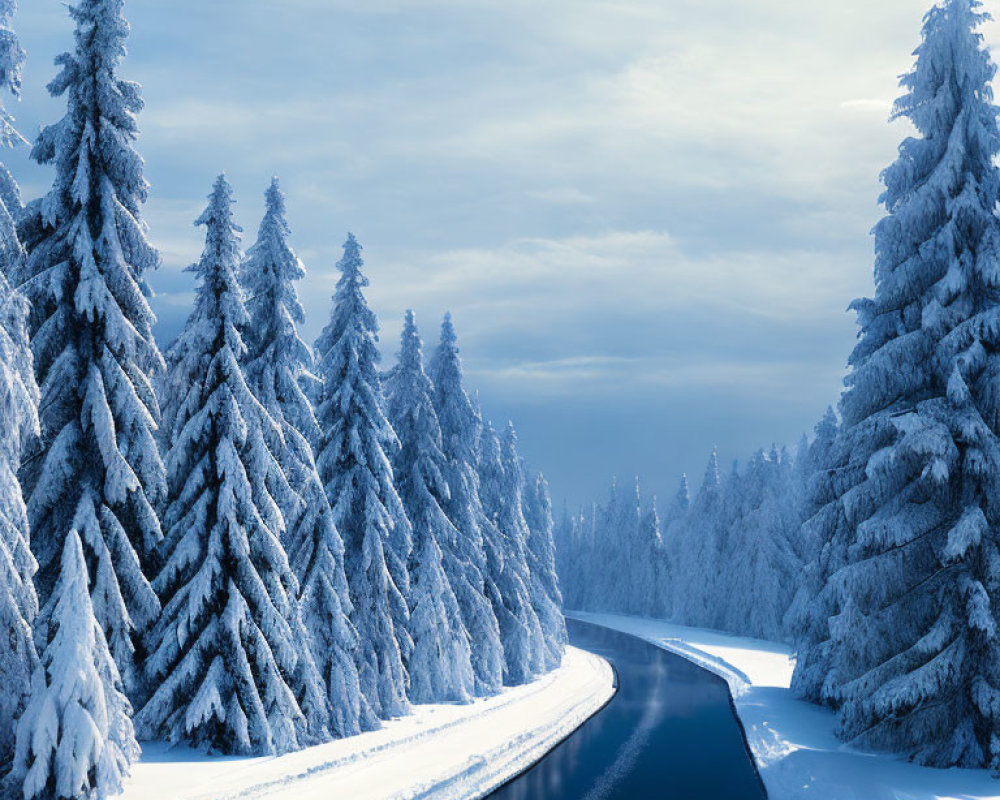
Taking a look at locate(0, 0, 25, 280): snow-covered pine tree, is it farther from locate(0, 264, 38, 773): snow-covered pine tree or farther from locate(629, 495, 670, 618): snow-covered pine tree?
locate(629, 495, 670, 618): snow-covered pine tree

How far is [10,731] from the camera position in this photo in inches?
709

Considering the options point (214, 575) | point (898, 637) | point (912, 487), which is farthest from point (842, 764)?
point (214, 575)

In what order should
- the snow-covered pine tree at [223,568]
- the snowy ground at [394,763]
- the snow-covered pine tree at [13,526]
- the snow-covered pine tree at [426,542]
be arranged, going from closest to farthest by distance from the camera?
the snow-covered pine tree at [13,526], the snowy ground at [394,763], the snow-covered pine tree at [223,568], the snow-covered pine tree at [426,542]

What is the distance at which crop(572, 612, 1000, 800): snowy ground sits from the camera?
21.2 metres

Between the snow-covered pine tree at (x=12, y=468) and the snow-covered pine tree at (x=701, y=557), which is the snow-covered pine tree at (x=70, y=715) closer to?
the snow-covered pine tree at (x=12, y=468)

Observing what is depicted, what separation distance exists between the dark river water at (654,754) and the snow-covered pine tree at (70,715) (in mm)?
11197

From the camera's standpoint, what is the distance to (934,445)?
2298 centimetres

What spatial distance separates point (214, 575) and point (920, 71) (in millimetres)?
24551

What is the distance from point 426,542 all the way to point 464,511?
4.20 metres

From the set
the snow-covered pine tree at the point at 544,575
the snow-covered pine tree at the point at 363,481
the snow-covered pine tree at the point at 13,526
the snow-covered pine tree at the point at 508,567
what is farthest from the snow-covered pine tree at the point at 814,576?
the snow-covered pine tree at the point at 13,526

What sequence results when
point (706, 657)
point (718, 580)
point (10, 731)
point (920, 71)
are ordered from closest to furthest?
point (10, 731) < point (920, 71) < point (706, 657) < point (718, 580)

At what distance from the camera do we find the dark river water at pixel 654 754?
2642 cm

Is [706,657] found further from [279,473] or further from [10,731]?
[10,731]

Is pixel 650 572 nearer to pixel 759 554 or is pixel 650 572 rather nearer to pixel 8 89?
pixel 759 554
